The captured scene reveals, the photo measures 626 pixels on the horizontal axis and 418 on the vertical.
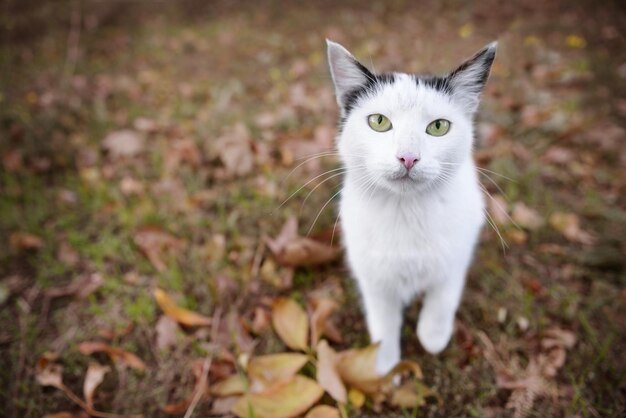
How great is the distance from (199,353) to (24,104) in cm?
278

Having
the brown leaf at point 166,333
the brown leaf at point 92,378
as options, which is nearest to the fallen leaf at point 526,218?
the brown leaf at point 166,333

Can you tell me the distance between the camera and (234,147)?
8.05 ft

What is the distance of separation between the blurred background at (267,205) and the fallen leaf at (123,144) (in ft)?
0.05

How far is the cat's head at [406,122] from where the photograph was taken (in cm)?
120

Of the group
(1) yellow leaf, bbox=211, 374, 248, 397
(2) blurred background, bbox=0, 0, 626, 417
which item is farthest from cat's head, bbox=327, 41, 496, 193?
(1) yellow leaf, bbox=211, 374, 248, 397

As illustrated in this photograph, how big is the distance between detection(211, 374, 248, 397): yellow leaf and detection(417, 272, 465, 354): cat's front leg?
719 mm

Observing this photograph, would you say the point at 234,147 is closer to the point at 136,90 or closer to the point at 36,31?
the point at 136,90

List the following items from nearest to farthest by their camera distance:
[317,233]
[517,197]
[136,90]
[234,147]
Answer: [317,233], [517,197], [234,147], [136,90]

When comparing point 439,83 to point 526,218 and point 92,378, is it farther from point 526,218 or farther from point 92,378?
point 92,378

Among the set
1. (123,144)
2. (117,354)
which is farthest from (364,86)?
(123,144)

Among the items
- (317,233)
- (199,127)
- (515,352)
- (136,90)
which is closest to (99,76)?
(136,90)

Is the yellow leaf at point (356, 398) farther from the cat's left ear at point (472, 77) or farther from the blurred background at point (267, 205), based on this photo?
the cat's left ear at point (472, 77)

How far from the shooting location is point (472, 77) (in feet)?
4.32

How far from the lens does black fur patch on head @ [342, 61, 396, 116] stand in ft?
4.39
